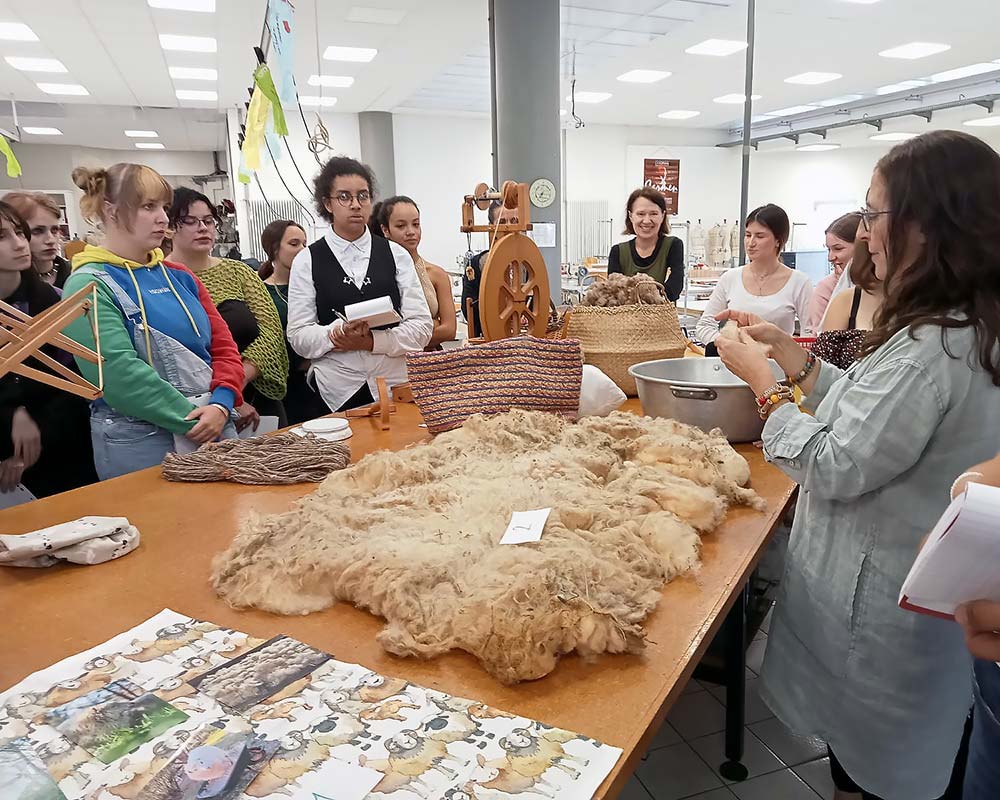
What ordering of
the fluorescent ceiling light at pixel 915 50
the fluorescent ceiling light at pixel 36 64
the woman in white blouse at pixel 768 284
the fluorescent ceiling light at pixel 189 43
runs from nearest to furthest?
the woman in white blouse at pixel 768 284 < the fluorescent ceiling light at pixel 189 43 < the fluorescent ceiling light at pixel 36 64 < the fluorescent ceiling light at pixel 915 50

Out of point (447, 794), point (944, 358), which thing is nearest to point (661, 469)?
point (944, 358)

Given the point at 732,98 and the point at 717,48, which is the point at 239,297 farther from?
the point at 732,98

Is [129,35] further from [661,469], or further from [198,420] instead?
[661,469]

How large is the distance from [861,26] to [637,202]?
15.0ft

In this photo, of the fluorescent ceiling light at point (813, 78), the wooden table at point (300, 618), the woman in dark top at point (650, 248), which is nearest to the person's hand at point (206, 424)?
the wooden table at point (300, 618)

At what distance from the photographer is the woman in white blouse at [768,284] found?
10.4ft

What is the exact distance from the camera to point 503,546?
1084 millimetres

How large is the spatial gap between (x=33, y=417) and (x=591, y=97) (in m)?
9.06

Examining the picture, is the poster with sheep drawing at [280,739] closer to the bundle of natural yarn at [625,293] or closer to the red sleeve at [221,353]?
the red sleeve at [221,353]

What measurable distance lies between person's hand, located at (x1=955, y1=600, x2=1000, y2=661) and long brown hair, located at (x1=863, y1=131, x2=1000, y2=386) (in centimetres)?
42

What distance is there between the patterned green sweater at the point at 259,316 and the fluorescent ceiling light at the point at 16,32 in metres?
4.93

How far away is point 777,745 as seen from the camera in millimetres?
1965

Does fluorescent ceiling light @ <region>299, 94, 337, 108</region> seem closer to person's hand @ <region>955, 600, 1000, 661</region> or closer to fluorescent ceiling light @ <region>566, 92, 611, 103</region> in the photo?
fluorescent ceiling light @ <region>566, 92, 611, 103</region>

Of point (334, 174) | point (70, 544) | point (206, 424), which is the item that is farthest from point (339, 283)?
point (70, 544)
